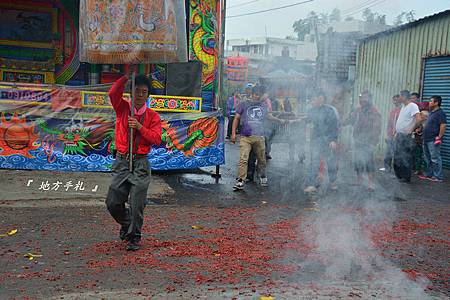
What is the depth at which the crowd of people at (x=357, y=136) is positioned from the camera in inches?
359

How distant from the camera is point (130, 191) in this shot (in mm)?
5211

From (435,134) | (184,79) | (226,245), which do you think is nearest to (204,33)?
(184,79)

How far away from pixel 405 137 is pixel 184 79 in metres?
4.91

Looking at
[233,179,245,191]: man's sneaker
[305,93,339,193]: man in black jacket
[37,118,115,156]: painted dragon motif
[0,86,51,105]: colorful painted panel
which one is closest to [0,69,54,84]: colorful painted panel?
[0,86,51,105]: colorful painted panel

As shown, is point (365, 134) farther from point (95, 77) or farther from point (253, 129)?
point (95, 77)

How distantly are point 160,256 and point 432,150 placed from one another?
778cm

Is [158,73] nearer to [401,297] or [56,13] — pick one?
[56,13]

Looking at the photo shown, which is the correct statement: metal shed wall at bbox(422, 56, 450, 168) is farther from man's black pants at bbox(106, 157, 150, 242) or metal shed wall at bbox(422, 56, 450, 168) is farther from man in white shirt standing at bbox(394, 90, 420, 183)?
man's black pants at bbox(106, 157, 150, 242)

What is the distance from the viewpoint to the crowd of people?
9109 mm

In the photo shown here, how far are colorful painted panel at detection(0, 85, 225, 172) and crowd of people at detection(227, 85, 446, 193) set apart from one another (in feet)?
4.38

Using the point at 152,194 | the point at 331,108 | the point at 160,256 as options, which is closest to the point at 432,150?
the point at 331,108

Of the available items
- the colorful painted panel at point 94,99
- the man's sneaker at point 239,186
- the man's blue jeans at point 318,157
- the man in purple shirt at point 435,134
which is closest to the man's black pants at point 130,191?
the man's sneaker at point 239,186

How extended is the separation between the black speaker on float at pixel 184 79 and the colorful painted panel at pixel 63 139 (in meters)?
1.75

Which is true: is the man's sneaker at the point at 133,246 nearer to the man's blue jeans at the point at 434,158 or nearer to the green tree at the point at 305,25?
the green tree at the point at 305,25
